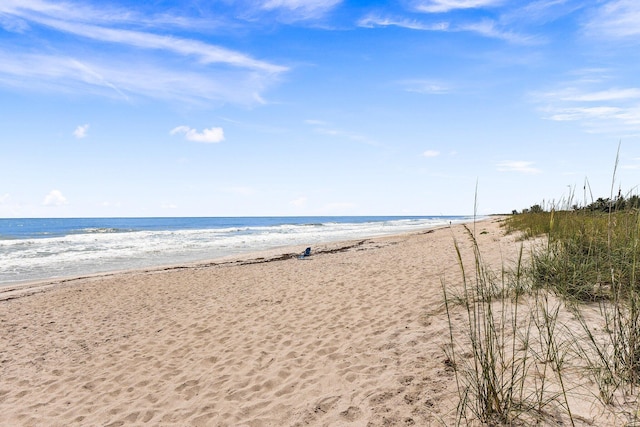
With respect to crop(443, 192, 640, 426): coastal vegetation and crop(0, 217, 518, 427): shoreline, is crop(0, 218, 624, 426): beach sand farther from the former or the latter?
crop(443, 192, 640, 426): coastal vegetation

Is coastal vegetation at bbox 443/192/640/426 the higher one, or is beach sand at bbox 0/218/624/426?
coastal vegetation at bbox 443/192/640/426

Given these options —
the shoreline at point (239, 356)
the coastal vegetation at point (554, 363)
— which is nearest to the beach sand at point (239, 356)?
the shoreline at point (239, 356)

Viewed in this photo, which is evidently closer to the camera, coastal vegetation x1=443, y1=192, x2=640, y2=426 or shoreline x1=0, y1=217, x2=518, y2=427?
coastal vegetation x1=443, y1=192, x2=640, y2=426

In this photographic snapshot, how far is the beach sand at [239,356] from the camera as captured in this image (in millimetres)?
4020

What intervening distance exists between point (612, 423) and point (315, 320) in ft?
15.9

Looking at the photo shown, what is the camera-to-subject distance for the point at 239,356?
5789mm

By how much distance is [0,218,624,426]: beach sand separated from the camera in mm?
4020

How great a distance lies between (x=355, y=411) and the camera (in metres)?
3.69

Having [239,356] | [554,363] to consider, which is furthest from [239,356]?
[554,363]

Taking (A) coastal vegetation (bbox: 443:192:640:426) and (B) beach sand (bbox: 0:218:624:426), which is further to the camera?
(B) beach sand (bbox: 0:218:624:426)

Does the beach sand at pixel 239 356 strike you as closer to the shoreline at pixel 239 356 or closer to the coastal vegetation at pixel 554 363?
the shoreline at pixel 239 356

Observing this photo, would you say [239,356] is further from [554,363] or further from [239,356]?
[554,363]

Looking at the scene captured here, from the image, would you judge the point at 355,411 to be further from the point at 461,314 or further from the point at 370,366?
the point at 461,314

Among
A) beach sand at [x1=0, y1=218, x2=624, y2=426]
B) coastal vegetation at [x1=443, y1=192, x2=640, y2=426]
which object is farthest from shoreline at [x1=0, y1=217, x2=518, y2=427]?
coastal vegetation at [x1=443, y1=192, x2=640, y2=426]
